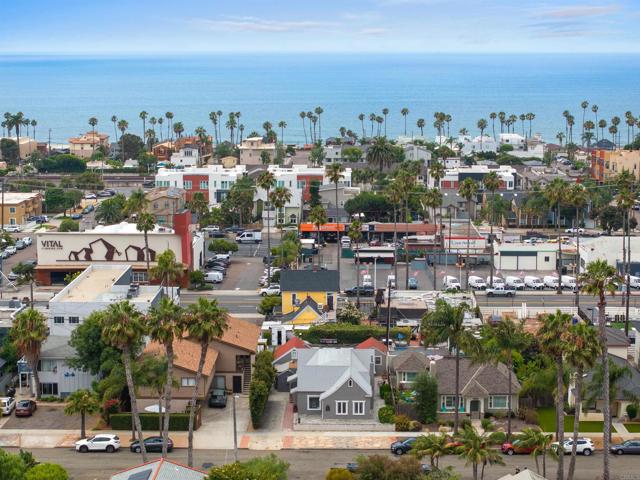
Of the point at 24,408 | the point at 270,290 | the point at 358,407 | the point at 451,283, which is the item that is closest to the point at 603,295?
the point at 358,407

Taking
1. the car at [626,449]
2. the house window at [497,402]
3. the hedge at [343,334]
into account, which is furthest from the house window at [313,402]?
the car at [626,449]

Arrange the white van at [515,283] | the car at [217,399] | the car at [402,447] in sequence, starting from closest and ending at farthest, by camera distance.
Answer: the car at [402,447]
the car at [217,399]
the white van at [515,283]

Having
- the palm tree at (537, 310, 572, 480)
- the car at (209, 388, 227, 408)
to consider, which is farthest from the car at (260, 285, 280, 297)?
the palm tree at (537, 310, 572, 480)

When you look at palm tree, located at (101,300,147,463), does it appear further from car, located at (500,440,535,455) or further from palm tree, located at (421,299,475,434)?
car, located at (500,440,535,455)

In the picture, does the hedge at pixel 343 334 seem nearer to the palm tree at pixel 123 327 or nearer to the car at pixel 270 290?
the car at pixel 270 290

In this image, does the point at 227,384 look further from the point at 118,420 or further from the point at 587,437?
the point at 587,437
